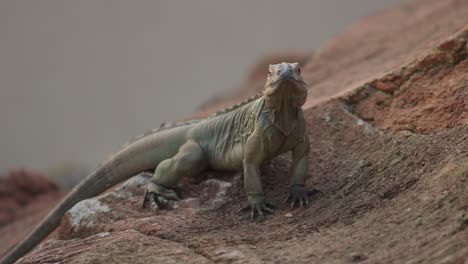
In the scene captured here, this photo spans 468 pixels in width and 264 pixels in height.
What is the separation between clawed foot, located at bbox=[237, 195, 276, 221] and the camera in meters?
6.18

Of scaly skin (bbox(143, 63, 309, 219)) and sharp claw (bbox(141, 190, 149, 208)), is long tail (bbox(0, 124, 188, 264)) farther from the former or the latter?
sharp claw (bbox(141, 190, 149, 208))

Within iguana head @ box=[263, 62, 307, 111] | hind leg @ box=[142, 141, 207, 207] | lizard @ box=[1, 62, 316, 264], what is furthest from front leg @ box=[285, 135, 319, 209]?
hind leg @ box=[142, 141, 207, 207]

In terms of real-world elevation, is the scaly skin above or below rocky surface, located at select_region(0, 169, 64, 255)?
above

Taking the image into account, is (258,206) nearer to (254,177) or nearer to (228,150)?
(254,177)

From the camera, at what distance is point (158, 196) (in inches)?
268

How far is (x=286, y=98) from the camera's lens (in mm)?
6168

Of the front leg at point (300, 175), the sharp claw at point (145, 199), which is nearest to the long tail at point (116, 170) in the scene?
the sharp claw at point (145, 199)

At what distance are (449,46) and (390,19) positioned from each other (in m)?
6.13

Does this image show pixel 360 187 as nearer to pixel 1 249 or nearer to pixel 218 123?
pixel 218 123

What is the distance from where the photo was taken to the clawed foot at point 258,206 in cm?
618

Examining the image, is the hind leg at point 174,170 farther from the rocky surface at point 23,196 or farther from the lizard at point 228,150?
the rocky surface at point 23,196

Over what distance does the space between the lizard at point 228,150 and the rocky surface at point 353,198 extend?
0.19 meters

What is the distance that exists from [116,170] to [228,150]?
1.71m

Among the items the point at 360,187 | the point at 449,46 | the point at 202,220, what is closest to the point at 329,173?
the point at 360,187
